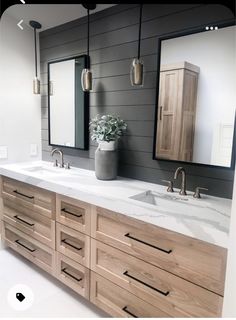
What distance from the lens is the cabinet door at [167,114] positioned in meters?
1.70

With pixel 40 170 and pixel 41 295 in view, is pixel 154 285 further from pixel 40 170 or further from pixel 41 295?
pixel 40 170

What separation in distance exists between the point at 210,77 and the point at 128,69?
2.28 ft

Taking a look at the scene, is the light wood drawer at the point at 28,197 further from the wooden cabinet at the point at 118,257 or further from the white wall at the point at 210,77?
the white wall at the point at 210,77

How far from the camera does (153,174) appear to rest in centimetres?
190

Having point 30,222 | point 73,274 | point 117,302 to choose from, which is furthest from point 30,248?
point 117,302

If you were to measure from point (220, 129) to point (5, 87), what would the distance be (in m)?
2.16

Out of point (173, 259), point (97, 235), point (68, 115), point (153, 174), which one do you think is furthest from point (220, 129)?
point (68, 115)

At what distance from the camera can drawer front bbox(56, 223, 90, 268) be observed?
1678mm

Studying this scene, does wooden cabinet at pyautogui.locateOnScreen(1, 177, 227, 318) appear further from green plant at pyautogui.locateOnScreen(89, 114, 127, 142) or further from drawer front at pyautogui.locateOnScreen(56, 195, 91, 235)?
green plant at pyautogui.locateOnScreen(89, 114, 127, 142)

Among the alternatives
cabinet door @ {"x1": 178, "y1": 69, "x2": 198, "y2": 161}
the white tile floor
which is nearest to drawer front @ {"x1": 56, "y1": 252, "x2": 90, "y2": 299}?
the white tile floor

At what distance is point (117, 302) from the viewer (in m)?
1.52

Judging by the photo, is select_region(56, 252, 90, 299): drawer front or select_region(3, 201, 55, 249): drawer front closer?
select_region(56, 252, 90, 299): drawer front

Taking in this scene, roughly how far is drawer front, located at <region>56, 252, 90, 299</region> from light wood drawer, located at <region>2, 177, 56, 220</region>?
1.19ft

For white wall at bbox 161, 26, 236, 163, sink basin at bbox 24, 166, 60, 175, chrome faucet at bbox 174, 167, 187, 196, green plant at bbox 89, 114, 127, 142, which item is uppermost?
white wall at bbox 161, 26, 236, 163
